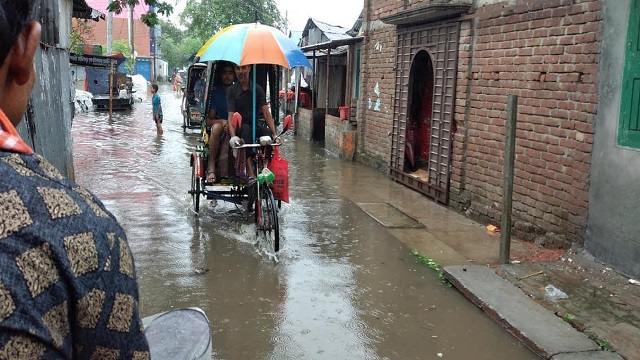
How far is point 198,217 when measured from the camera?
24.4ft

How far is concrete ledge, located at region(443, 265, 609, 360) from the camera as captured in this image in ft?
12.7

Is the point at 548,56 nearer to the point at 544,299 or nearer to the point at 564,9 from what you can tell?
the point at 564,9

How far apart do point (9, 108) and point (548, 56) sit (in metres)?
6.05

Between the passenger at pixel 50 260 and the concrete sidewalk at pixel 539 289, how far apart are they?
11.4 feet

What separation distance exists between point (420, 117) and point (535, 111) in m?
4.25

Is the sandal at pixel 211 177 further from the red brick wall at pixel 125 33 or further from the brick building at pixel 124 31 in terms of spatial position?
the red brick wall at pixel 125 33

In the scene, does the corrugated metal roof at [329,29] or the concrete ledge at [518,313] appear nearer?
the concrete ledge at [518,313]

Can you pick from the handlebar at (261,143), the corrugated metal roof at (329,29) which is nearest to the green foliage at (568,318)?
the handlebar at (261,143)

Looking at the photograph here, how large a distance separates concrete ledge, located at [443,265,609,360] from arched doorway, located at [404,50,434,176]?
5051 millimetres

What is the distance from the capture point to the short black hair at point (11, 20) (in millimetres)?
1029

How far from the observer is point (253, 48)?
644 cm

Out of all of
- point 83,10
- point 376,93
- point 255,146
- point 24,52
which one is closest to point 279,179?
point 255,146

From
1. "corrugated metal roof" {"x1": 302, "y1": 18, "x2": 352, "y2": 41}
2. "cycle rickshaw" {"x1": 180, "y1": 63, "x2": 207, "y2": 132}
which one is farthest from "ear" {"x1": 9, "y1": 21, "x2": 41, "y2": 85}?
"cycle rickshaw" {"x1": 180, "y1": 63, "x2": 207, "y2": 132}

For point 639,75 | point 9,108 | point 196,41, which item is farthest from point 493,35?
point 196,41
